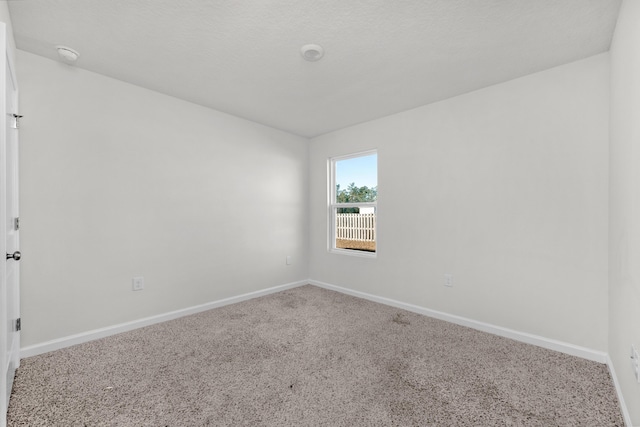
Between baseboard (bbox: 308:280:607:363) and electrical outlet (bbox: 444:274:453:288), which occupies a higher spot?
electrical outlet (bbox: 444:274:453:288)

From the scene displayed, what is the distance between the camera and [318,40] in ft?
6.34

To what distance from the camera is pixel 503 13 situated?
5.54 ft

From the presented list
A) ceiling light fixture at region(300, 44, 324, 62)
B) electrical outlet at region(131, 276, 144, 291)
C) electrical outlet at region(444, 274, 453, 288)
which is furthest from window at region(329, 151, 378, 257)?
electrical outlet at region(131, 276, 144, 291)

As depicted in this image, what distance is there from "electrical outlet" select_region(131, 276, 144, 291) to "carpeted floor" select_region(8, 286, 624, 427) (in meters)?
0.41

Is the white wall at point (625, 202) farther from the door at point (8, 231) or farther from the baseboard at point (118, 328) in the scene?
the baseboard at point (118, 328)

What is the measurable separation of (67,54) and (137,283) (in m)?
1.95

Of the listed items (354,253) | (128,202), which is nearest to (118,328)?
(128,202)

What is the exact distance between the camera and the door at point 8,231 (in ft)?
4.25

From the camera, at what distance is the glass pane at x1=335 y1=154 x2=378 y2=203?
3.67 metres

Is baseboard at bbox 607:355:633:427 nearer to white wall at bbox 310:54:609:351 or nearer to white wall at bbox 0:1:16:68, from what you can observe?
white wall at bbox 310:54:609:351

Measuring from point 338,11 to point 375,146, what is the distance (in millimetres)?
1969

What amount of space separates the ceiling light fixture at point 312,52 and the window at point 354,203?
67.6 inches

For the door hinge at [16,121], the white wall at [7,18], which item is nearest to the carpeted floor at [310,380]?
the door hinge at [16,121]

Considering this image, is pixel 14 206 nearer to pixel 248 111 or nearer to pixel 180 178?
pixel 180 178
